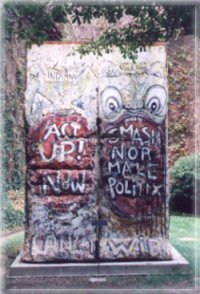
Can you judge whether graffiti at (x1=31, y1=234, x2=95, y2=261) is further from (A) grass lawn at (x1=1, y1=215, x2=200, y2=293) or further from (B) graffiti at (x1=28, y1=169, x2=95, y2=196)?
(B) graffiti at (x1=28, y1=169, x2=95, y2=196)

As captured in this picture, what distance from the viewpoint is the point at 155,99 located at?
23.4 feet

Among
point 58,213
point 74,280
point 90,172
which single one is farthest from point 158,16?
point 74,280

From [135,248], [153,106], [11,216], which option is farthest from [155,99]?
[11,216]

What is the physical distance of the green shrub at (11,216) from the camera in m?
9.32

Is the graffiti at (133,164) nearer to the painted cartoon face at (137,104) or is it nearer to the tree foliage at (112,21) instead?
the painted cartoon face at (137,104)

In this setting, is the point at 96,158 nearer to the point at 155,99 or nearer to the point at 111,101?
the point at 111,101

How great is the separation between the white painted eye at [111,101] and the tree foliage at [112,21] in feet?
1.56

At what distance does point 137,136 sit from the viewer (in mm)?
7141

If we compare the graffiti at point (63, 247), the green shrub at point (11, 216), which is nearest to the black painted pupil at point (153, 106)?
the graffiti at point (63, 247)

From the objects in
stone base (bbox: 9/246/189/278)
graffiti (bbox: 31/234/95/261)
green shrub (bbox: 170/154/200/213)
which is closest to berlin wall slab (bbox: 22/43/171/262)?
graffiti (bbox: 31/234/95/261)

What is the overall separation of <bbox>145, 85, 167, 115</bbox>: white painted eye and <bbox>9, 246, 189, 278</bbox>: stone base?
1.84m

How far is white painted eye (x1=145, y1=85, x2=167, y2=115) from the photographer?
280 inches

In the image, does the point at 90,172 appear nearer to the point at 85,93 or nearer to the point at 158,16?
the point at 85,93

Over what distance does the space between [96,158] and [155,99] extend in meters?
1.02
